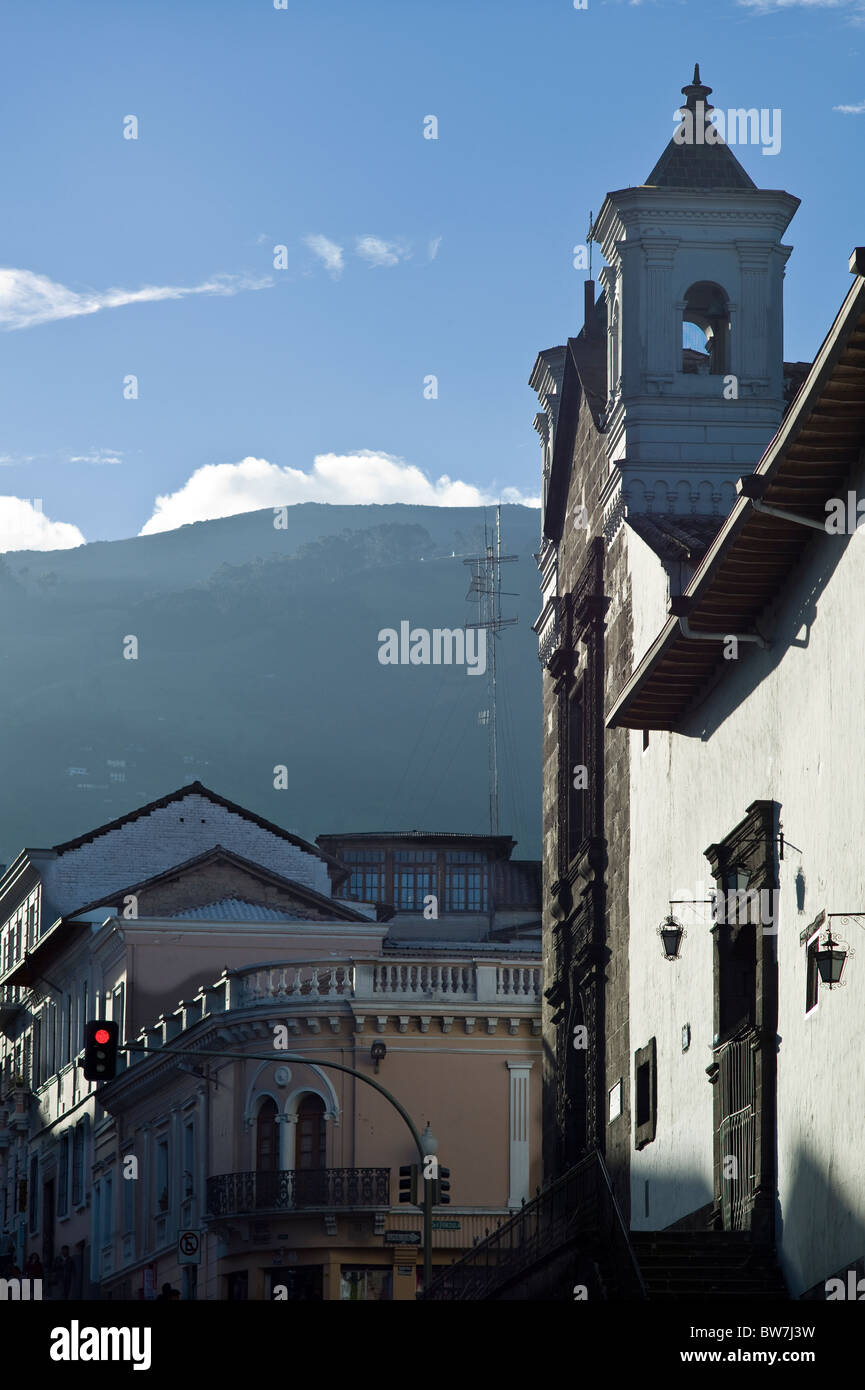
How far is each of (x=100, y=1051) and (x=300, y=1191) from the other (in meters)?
14.9

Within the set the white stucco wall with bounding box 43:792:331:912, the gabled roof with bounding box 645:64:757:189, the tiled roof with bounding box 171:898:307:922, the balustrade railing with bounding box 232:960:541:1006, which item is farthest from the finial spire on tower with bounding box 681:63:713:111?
the white stucco wall with bounding box 43:792:331:912

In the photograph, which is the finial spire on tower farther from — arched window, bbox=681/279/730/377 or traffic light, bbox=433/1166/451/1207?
traffic light, bbox=433/1166/451/1207

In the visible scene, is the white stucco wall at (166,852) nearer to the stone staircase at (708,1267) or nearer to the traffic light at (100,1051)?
the traffic light at (100,1051)

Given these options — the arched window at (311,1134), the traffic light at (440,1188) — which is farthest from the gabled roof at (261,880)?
the traffic light at (440,1188)

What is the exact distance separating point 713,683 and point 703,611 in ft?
7.18

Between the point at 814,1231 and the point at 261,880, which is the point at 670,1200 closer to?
the point at 814,1231

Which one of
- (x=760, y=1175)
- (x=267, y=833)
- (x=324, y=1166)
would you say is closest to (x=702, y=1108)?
(x=760, y=1175)

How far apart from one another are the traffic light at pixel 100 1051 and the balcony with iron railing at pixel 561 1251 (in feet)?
29.6

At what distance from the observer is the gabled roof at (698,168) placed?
34.5 m

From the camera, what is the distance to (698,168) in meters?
34.6

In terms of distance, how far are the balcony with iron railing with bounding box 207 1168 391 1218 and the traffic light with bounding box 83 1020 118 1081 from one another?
13.8 meters

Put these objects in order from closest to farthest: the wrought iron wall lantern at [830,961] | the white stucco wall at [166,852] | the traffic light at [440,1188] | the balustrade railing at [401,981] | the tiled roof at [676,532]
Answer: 1. the wrought iron wall lantern at [830,961]
2. the tiled roof at [676,532]
3. the traffic light at [440,1188]
4. the balustrade railing at [401,981]
5. the white stucco wall at [166,852]

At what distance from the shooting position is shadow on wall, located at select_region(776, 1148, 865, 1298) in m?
20.9
